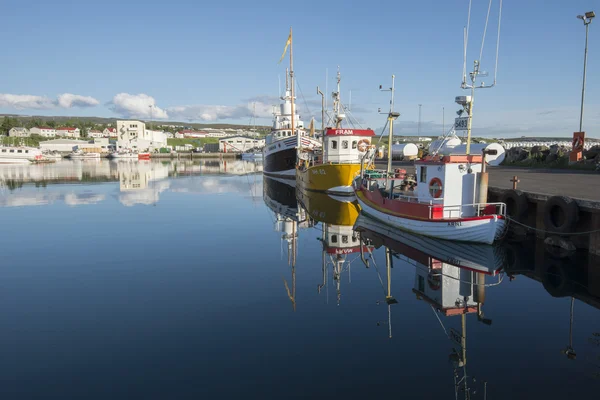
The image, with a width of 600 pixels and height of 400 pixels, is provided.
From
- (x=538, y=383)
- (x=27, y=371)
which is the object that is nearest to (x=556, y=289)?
(x=538, y=383)

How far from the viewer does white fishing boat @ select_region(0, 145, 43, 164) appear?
8950 centimetres

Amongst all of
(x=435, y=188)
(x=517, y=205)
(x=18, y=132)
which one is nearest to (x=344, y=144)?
(x=435, y=188)

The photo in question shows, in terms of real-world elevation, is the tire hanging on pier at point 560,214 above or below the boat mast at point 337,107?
below

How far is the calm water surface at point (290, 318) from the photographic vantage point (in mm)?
7047

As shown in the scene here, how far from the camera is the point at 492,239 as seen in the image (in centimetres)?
1566

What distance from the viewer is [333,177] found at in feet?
103

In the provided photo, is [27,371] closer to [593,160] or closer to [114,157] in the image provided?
[593,160]

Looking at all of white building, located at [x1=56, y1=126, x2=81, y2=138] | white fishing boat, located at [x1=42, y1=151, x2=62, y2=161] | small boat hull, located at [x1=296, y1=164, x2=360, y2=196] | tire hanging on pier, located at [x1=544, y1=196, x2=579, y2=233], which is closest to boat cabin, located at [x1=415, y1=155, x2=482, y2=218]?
tire hanging on pier, located at [x1=544, y1=196, x2=579, y2=233]

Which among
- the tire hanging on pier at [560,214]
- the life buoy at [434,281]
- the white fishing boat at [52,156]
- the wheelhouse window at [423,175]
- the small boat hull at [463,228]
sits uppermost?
the white fishing boat at [52,156]

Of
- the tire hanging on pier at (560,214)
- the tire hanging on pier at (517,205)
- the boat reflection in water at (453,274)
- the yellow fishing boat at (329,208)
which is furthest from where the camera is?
the yellow fishing boat at (329,208)

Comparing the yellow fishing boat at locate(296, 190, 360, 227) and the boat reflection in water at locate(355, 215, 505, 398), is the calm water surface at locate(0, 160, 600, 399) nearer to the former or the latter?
the boat reflection in water at locate(355, 215, 505, 398)

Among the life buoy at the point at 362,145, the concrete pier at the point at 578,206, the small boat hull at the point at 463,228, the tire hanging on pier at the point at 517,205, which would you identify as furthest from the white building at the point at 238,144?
the small boat hull at the point at 463,228

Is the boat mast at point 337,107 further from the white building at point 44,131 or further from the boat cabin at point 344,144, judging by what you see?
the white building at point 44,131

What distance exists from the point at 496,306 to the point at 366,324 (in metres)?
3.73
